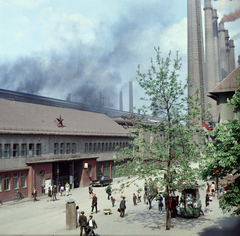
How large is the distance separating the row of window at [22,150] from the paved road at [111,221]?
271 inches

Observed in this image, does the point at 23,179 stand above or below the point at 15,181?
above

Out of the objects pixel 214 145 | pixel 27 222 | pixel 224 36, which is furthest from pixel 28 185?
pixel 224 36

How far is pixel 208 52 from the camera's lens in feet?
427

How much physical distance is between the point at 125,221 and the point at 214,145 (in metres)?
10.6

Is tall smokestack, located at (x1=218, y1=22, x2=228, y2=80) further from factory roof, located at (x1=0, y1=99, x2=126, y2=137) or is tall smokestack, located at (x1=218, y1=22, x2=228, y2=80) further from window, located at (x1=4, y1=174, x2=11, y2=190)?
window, located at (x1=4, y1=174, x2=11, y2=190)

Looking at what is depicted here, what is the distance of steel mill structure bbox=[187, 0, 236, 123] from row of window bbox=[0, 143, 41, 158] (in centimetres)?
6700

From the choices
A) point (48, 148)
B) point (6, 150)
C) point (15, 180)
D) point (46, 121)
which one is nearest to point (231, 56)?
point (46, 121)

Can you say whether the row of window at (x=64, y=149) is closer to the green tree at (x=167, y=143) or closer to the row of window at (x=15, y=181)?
the row of window at (x=15, y=181)

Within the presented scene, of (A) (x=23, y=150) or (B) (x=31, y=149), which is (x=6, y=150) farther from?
(B) (x=31, y=149)

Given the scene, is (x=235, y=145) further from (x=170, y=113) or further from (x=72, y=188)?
(x=72, y=188)

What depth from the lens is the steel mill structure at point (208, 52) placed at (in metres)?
105

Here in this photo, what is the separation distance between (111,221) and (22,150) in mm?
18776

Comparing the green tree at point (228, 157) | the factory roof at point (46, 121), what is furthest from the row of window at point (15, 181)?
the green tree at point (228, 157)

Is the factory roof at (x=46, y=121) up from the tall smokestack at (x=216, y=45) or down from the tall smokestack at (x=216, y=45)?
down
